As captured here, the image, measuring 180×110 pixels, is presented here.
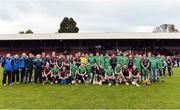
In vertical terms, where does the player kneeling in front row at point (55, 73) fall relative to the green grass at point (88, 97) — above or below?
above

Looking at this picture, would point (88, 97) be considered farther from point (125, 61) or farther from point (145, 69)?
point (145, 69)

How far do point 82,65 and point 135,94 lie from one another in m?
4.27

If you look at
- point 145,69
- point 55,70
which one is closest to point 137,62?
point 145,69

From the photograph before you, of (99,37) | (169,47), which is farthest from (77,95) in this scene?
(169,47)

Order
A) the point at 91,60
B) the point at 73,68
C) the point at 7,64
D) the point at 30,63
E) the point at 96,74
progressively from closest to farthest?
the point at 7,64, the point at 96,74, the point at 73,68, the point at 30,63, the point at 91,60

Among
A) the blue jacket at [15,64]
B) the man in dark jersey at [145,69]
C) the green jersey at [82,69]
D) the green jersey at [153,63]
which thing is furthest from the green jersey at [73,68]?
the green jersey at [153,63]

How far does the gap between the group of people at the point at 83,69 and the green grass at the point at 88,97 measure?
0.98 meters

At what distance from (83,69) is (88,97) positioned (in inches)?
173

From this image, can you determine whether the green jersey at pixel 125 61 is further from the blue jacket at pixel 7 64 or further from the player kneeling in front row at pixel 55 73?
the blue jacket at pixel 7 64

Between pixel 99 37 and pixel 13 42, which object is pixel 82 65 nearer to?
pixel 99 37

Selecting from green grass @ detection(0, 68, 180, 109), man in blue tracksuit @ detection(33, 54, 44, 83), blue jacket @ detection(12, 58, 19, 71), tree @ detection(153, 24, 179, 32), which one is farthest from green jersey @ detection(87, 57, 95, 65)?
tree @ detection(153, 24, 179, 32)

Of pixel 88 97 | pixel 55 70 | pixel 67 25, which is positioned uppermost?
pixel 67 25

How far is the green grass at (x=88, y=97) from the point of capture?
10320 millimetres

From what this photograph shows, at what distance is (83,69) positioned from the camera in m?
16.1
